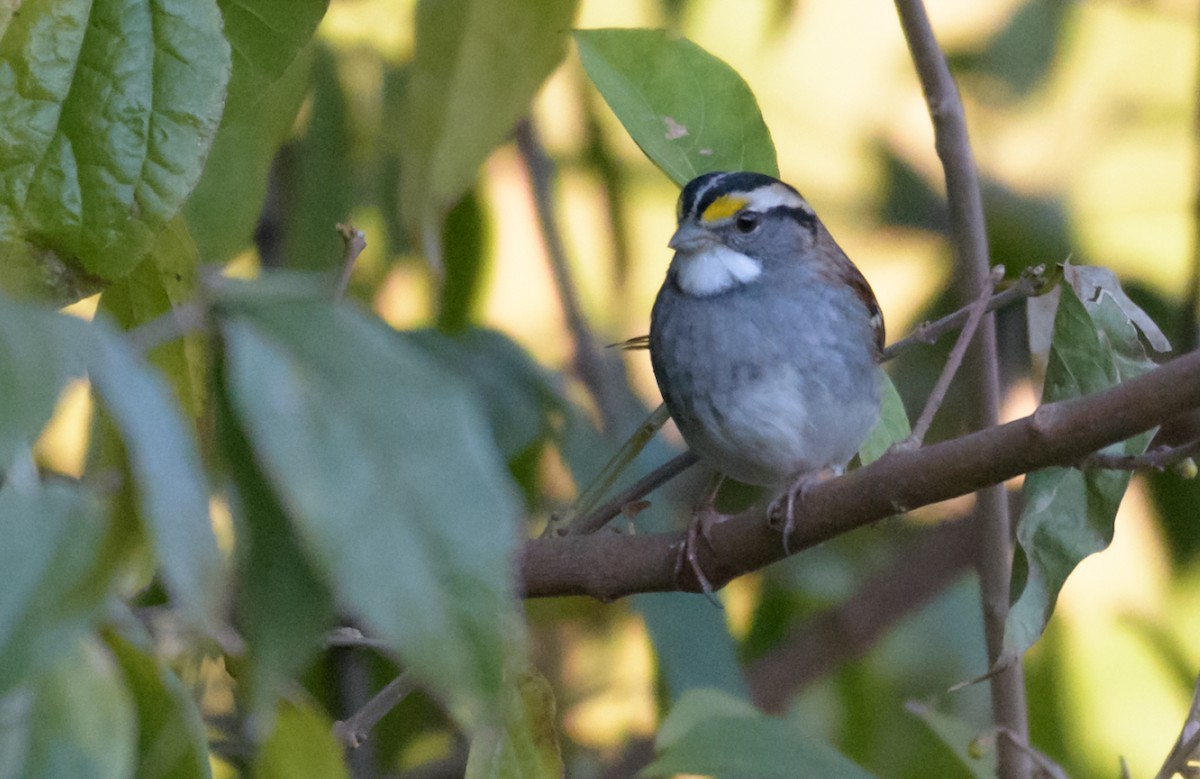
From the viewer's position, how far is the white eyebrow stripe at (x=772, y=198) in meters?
1.90

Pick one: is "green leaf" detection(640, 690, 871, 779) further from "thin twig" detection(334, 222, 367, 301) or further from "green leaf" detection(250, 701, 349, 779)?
"thin twig" detection(334, 222, 367, 301)

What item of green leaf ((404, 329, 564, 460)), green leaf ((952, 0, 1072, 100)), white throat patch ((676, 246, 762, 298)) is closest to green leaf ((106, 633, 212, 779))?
green leaf ((404, 329, 564, 460))

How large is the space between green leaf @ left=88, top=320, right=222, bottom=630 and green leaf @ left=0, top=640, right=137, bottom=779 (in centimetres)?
13

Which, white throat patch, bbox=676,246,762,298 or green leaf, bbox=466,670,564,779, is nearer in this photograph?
green leaf, bbox=466,670,564,779

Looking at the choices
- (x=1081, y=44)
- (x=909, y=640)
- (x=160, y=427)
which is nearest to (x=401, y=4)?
A: (x=909, y=640)

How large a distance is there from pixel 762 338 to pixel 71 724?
1.23 meters

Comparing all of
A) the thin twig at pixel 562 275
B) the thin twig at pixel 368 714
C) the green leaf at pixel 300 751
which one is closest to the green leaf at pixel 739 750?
the thin twig at pixel 368 714

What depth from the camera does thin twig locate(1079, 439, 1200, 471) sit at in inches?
33.8

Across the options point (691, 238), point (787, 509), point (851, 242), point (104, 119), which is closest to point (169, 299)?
point (104, 119)

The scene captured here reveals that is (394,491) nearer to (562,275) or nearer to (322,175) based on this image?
(322,175)

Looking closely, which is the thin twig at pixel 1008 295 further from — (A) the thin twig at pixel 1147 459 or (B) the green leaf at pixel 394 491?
(B) the green leaf at pixel 394 491

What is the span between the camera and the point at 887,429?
1524 millimetres

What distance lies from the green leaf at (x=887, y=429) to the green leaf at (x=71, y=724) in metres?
0.94

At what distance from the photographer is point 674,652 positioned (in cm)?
165
